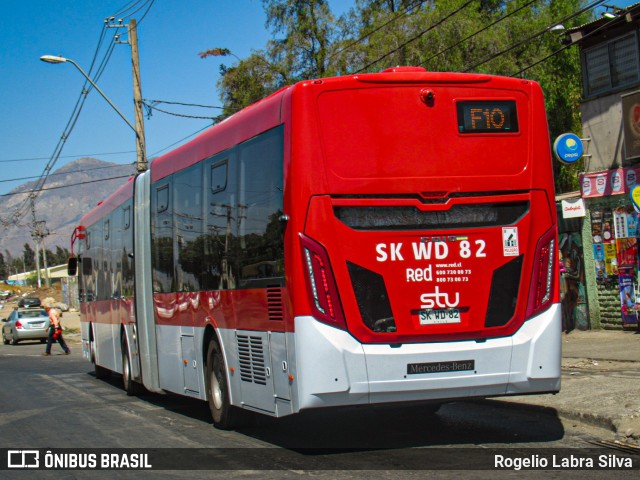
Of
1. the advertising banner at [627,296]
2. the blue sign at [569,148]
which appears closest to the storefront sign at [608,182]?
the blue sign at [569,148]

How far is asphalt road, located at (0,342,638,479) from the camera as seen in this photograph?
7906mm

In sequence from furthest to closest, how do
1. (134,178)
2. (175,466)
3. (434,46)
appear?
(434,46), (134,178), (175,466)

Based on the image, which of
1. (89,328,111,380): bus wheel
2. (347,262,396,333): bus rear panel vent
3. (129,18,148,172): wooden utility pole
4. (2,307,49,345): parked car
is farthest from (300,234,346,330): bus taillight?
(2,307,49,345): parked car

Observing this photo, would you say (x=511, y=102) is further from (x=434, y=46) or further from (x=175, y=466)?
(x=434, y=46)

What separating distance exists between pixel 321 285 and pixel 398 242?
785 mm

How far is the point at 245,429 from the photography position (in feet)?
34.7

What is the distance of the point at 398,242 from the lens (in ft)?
26.6

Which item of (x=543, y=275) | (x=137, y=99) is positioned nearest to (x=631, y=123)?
(x=543, y=275)

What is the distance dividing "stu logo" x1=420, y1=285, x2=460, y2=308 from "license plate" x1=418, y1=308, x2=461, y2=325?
0.12ft

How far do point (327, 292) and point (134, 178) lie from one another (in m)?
7.63

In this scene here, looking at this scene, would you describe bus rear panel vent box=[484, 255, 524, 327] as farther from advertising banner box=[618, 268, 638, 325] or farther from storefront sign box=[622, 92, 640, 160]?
advertising banner box=[618, 268, 638, 325]

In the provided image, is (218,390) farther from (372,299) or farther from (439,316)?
(439,316)

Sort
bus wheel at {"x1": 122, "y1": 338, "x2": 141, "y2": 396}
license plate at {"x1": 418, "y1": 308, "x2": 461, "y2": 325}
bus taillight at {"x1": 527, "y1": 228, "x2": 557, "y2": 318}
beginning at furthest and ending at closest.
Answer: bus wheel at {"x1": 122, "y1": 338, "x2": 141, "y2": 396} < bus taillight at {"x1": 527, "y1": 228, "x2": 557, "y2": 318} < license plate at {"x1": 418, "y1": 308, "x2": 461, "y2": 325}

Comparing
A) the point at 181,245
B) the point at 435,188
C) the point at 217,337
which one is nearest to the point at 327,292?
the point at 435,188
